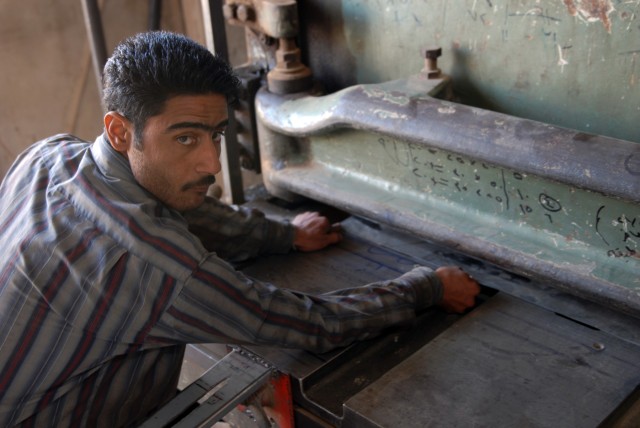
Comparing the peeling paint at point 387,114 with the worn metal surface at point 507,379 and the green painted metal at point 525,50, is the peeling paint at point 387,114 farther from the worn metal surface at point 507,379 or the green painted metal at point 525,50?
the worn metal surface at point 507,379

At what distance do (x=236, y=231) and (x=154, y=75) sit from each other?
0.58 meters

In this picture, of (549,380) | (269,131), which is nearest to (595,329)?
(549,380)

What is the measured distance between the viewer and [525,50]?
164cm

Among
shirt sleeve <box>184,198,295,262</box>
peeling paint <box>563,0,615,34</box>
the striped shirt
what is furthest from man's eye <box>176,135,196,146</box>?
peeling paint <box>563,0,615,34</box>

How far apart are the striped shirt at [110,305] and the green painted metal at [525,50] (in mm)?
595

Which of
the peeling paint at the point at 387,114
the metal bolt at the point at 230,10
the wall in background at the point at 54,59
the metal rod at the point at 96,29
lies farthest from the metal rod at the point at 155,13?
the peeling paint at the point at 387,114

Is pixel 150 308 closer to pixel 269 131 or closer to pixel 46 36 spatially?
pixel 269 131

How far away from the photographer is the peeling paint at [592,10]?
1.47 metres

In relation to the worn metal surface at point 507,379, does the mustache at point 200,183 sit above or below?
above

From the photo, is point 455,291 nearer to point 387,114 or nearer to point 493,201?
point 493,201

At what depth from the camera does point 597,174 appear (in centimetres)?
139

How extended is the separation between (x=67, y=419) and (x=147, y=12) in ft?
9.59

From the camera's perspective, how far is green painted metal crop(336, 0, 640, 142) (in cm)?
150

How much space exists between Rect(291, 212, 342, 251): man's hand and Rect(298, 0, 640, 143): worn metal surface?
0.40 m
